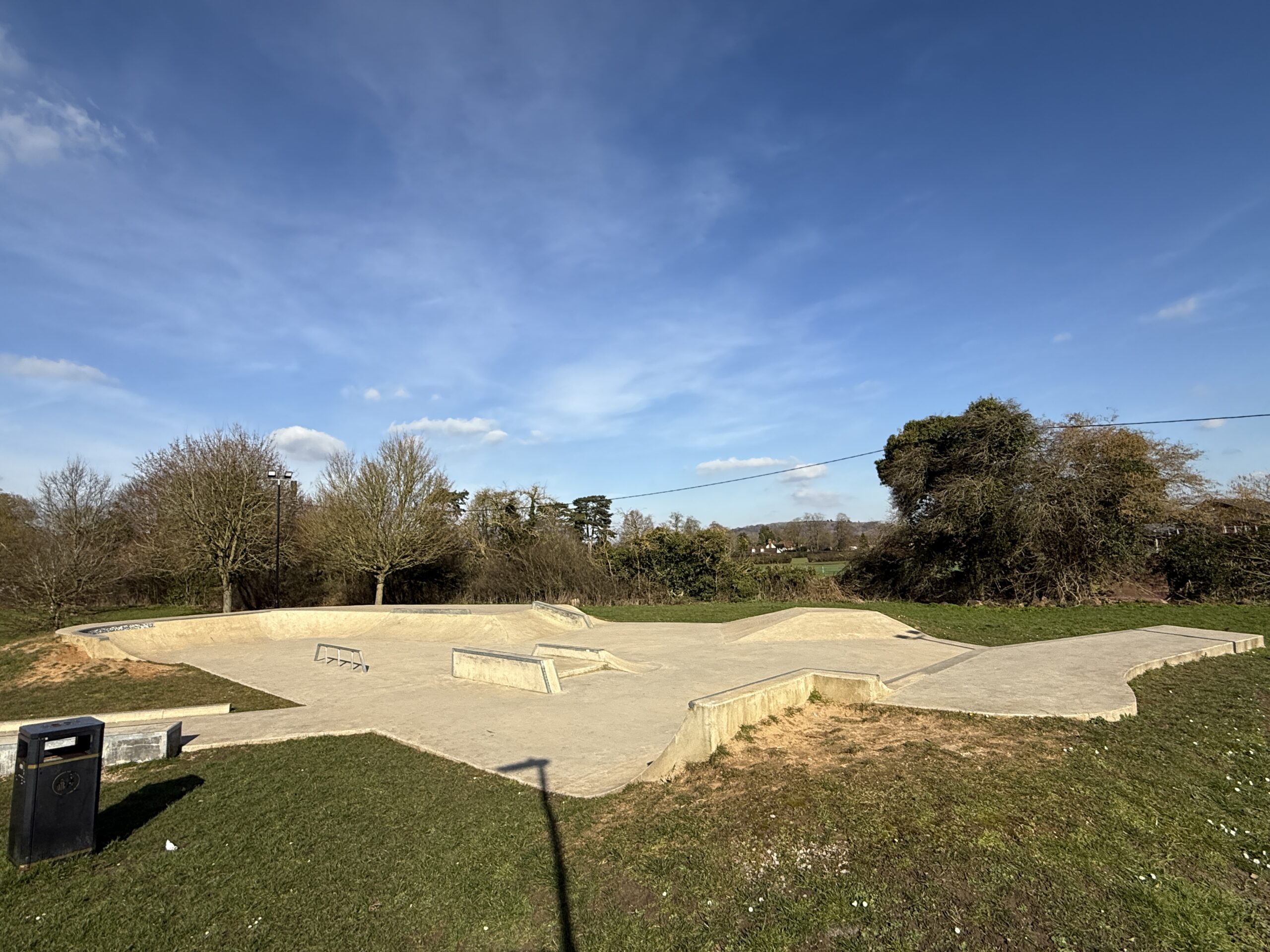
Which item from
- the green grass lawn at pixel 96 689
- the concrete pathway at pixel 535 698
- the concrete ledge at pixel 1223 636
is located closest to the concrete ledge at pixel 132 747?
the concrete pathway at pixel 535 698

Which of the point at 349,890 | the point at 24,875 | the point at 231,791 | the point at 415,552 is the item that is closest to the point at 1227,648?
the point at 349,890

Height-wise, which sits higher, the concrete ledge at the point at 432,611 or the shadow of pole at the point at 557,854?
the concrete ledge at the point at 432,611

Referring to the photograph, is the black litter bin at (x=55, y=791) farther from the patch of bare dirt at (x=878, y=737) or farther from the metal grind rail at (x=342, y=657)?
the metal grind rail at (x=342, y=657)

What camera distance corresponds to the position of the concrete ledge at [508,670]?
32.7ft

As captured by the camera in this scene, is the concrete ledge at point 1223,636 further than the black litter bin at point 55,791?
Yes

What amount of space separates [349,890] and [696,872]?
2.15 meters

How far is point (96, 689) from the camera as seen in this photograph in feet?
38.1

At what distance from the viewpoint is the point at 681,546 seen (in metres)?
26.8

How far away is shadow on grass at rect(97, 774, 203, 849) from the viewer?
497 cm

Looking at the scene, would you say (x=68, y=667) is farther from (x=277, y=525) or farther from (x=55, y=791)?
(x=55, y=791)

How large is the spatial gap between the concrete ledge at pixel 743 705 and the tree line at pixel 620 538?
1552cm

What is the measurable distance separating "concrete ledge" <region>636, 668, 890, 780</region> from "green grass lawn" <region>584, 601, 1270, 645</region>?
23.9 feet

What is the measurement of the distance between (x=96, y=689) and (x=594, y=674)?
8921 mm

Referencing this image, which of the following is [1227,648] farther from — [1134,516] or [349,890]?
[349,890]
